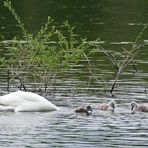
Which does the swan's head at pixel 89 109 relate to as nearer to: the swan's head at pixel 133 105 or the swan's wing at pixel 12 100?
the swan's head at pixel 133 105

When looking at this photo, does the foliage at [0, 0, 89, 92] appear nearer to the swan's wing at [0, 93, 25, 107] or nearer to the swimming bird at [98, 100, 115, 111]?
the swan's wing at [0, 93, 25, 107]

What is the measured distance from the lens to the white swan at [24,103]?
74.6 ft

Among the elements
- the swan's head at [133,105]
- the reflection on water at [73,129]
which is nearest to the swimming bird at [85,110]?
the reflection on water at [73,129]

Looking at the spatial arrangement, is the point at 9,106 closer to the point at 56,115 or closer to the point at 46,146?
the point at 56,115

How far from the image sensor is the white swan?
22750mm

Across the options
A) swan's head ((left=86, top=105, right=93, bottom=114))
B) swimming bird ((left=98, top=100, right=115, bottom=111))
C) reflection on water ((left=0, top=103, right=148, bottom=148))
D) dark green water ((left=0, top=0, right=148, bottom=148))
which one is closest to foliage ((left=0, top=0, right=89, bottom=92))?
dark green water ((left=0, top=0, right=148, bottom=148))

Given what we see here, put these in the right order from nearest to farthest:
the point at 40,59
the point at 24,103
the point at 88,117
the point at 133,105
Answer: the point at 88,117, the point at 133,105, the point at 24,103, the point at 40,59

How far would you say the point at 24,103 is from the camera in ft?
74.9

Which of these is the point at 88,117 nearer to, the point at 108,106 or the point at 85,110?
the point at 85,110

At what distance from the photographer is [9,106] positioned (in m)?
22.9

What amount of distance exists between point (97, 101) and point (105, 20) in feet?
75.5

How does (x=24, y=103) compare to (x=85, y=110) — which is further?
(x=24, y=103)

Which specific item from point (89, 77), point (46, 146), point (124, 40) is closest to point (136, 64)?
point (89, 77)

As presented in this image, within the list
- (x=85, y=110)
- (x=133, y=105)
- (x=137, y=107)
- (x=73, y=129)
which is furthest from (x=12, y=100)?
(x=73, y=129)
